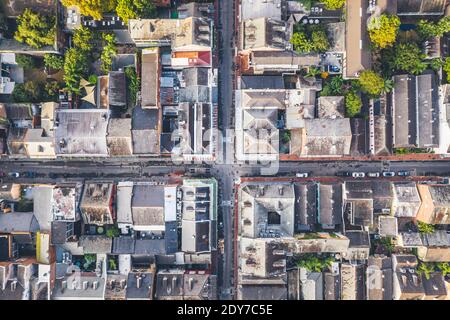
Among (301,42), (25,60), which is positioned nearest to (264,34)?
(301,42)

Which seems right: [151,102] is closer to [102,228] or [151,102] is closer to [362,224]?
A: [102,228]

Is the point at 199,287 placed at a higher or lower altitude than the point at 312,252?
lower

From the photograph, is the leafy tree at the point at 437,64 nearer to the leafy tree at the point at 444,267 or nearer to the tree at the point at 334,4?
the tree at the point at 334,4

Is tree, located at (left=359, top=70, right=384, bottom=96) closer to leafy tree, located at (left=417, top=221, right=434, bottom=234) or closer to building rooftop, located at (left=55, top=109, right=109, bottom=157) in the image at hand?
leafy tree, located at (left=417, top=221, right=434, bottom=234)

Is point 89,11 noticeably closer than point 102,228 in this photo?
Yes

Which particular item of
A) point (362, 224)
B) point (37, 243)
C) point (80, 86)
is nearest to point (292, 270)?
point (362, 224)

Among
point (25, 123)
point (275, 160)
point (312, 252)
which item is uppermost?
point (25, 123)
